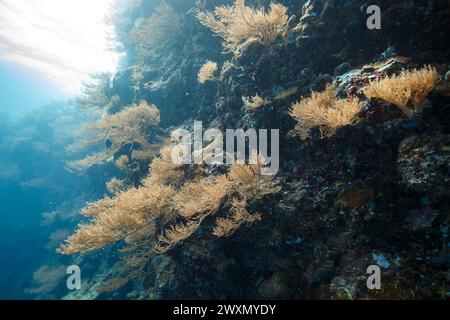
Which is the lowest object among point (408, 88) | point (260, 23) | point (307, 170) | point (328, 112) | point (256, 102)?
point (307, 170)

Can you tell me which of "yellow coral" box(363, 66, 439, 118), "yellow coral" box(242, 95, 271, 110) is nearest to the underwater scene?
"yellow coral" box(363, 66, 439, 118)

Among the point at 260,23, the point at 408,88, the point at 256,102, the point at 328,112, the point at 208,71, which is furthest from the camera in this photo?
the point at 208,71

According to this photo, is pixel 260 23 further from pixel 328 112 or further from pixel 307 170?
pixel 307 170

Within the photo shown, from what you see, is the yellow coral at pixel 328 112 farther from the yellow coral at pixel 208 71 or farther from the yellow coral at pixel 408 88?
the yellow coral at pixel 208 71

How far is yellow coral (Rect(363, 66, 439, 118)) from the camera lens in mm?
3227

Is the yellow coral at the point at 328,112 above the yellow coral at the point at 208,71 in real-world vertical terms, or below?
below

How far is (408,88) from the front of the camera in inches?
128

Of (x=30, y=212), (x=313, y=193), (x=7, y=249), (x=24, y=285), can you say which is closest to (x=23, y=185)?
(x=30, y=212)

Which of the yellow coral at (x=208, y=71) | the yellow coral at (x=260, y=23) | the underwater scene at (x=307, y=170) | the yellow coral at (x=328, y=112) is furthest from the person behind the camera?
the yellow coral at (x=208, y=71)

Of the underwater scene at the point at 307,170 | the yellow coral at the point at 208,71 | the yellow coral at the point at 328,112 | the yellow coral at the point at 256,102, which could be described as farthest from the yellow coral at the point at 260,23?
the yellow coral at the point at 328,112

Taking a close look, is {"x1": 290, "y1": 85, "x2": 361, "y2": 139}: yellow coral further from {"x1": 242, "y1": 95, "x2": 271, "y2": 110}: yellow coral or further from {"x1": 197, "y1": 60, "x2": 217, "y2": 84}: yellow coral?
{"x1": 197, "y1": 60, "x2": 217, "y2": 84}: yellow coral

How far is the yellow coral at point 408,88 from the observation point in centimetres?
323

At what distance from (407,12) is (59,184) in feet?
96.2

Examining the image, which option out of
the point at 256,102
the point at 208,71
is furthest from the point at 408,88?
the point at 208,71
